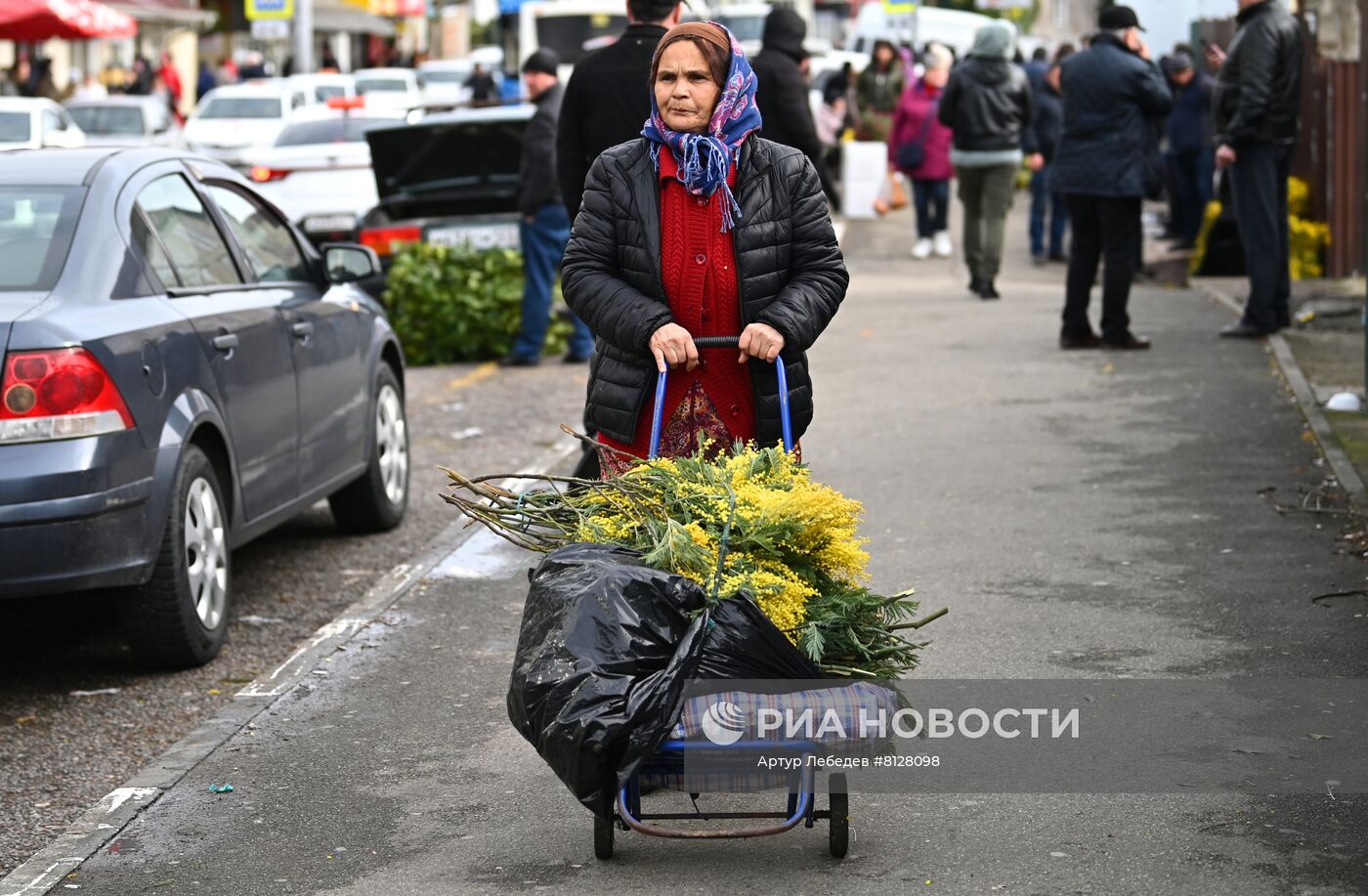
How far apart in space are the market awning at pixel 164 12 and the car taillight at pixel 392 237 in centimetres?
3461

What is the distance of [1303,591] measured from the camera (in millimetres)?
6898

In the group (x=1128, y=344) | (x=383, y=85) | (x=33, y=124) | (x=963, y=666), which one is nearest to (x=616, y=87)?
(x=963, y=666)

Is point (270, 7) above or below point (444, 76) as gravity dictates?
above

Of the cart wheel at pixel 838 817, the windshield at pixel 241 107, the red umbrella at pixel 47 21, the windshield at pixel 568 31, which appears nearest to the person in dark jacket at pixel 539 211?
the cart wheel at pixel 838 817

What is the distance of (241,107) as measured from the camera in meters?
34.3

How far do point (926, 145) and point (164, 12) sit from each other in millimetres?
34661

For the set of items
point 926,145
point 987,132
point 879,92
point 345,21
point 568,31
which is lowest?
point 926,145

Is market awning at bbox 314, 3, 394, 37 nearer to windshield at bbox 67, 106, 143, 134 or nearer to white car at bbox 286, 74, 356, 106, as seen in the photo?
white car at bbox 286, 74, 356, 106

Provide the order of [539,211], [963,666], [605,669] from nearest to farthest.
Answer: [605,669], [963,666], [539,211]

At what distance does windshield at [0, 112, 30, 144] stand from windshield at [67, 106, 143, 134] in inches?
279

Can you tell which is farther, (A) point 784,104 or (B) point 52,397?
(A) point 784,104

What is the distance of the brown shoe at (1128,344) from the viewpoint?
12867 mm

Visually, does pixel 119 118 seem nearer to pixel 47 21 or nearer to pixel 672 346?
pixel 47 21

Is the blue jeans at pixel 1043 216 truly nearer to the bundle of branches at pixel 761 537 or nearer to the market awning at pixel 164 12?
the bundle of branches at pixel 761 537
